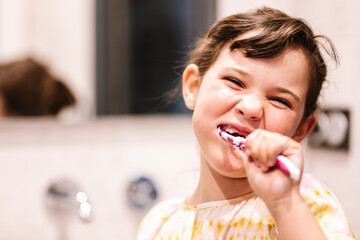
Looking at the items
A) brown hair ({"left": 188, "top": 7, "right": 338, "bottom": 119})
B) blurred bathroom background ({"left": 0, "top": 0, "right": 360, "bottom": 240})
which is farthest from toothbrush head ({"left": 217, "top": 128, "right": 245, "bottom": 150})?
blurred bathroom background ({"left": 0, "top": 0, "right": 360, "bottom": 240})

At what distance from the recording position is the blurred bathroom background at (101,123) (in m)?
1.11

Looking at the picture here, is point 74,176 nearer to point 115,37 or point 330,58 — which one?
point 115,37

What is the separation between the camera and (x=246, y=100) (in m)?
0.59

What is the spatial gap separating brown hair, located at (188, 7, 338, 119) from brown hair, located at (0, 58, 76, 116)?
23.7 inches

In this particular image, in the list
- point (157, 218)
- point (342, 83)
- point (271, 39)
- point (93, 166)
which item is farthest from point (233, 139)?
point (93, 166)

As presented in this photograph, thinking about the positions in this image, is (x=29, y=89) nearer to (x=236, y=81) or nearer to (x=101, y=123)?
(x=101, y=123)

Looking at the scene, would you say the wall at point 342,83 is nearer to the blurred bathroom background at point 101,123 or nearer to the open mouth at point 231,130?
the blurred bathroom background at point 101,123

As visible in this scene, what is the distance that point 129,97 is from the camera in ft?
4.11

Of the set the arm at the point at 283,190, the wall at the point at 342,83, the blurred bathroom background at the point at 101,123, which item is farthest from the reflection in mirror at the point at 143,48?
the arm at the point at 283,190

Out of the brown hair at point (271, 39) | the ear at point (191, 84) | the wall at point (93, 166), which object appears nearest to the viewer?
the brown hair at point (271, 39)

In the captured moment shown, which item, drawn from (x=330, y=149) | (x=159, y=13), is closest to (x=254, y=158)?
(x=330, y=149)

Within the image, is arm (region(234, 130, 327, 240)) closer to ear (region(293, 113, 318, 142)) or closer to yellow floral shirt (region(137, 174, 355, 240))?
yellow floral shirt (region(137, 174, 355, 240))

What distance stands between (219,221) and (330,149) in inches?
14.8

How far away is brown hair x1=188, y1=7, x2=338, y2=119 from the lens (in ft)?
1.95
